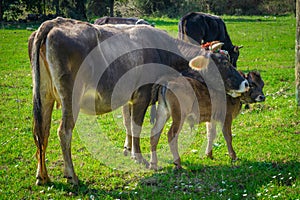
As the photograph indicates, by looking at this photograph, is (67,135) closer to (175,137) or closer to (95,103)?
(95,103)

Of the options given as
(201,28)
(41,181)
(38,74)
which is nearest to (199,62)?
(38,74)

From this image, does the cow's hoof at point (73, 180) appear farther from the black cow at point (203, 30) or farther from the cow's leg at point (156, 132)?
the black cow at point (203, 30)

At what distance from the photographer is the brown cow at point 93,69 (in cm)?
648

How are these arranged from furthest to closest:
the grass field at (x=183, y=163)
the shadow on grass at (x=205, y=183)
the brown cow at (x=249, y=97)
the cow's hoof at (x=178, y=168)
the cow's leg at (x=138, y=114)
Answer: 1. the brown cow at (x=249, y=97)
2. the cow's leg at (x=138, y=114)
3. the cow's hoof at (x=178, y=168)
4. the grass field at (x=183, y=163)
5. the shadow on grass at (x=205, y=183)

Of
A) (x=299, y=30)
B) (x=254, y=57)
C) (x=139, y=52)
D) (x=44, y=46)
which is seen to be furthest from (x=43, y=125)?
(x=254, y=57)

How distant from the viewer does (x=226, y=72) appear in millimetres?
7707

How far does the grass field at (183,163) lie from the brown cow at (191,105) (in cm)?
47

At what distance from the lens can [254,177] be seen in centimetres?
687

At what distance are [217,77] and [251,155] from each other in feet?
4.98

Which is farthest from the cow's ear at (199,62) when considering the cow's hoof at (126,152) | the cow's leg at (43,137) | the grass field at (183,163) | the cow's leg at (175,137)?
the cow's leg at (43,137)

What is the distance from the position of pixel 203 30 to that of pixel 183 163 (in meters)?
7.43

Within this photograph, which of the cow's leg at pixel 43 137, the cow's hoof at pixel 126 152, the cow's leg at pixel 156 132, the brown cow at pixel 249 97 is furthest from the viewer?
the cow's hoof at pixel 126 152

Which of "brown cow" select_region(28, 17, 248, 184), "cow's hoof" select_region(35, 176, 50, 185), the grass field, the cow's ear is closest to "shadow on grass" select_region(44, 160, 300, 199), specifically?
the grass field

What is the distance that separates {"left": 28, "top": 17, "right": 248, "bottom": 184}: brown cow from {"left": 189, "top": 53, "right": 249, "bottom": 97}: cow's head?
19mm
